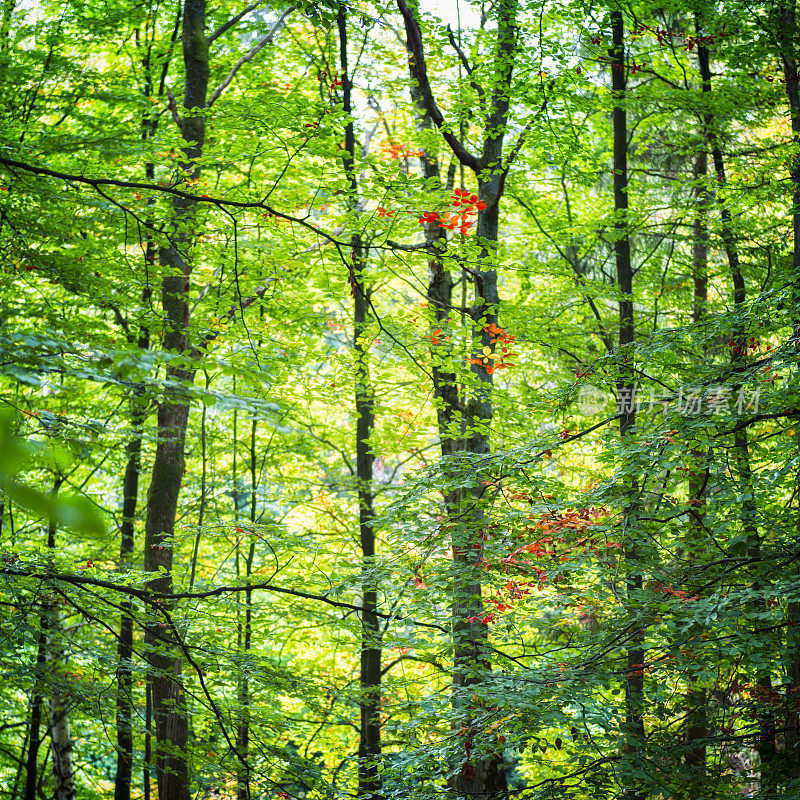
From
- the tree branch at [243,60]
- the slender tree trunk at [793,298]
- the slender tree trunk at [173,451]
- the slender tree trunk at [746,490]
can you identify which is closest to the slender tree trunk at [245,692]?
the slender tree trunk at [173,451]

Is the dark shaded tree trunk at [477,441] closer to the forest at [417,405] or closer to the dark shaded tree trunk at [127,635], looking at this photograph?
the forest at [417,405]

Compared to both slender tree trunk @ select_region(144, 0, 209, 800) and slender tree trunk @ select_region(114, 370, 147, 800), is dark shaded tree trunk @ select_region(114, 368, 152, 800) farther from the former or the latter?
slender tree trunk @ select_region(144, 0, 209, 800)

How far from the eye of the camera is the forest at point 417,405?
3957 mm

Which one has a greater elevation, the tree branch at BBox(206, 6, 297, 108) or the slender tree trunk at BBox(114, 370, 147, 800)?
the tree branch at BBox(206, 6, 297, 108)

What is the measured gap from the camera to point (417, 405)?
11.4 metres

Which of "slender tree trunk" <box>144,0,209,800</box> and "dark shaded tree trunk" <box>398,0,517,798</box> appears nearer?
"dark shaded tree trunk" <box>398,0,517,798</box>

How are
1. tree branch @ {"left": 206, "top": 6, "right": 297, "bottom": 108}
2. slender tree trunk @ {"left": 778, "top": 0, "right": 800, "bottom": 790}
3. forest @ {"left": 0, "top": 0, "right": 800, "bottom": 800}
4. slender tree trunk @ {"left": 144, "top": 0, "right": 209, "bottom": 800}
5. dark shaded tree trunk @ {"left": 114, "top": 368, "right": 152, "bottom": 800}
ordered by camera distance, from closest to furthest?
1. slender tree trunk @ {"left": 778, "top": 0, "right": 800, "bottom": 790}
2. forest @ {"left": 0, "top": 0, "right": 800, "bottom": 800}
3. dark shaded tree trunk @ {"left": 114, "top": 368, "right": 152, "bottom": 800}
4. slender tree trunk @ {"left": 144, "top": 0, "right": 209, "bottom": 800}
5. tree branch @ {"left": 206, "top": 6, "right": 297, "bottom": 108}

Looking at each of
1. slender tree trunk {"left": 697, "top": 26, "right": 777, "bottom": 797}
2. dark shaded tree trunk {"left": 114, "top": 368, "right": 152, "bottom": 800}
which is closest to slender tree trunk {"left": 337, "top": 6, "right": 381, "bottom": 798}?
dark shaded tree trunk {"left": 114, "top": 368, "right": 152, "bottom": 800}


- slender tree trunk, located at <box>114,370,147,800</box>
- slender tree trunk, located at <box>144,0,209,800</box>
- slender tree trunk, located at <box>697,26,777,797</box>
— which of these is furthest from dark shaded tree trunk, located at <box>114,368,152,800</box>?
slender tree trunk, located at <box>697,26,777,797</box>

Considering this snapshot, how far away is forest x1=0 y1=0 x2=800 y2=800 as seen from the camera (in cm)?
396

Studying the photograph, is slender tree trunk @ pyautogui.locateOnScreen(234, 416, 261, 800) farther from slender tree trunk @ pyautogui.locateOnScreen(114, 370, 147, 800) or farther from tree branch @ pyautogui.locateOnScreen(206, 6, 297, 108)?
tree branch @ pyautogui.locateOnScreen(206, 6, 297, 108)

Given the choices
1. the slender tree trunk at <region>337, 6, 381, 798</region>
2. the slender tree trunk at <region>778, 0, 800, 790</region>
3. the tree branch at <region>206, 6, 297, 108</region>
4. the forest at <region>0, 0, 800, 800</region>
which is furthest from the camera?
the tree branch at <region>206, 6, 297, 108</region>

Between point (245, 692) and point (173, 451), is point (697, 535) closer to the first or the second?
point (245, 692)

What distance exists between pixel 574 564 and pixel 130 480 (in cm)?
626
